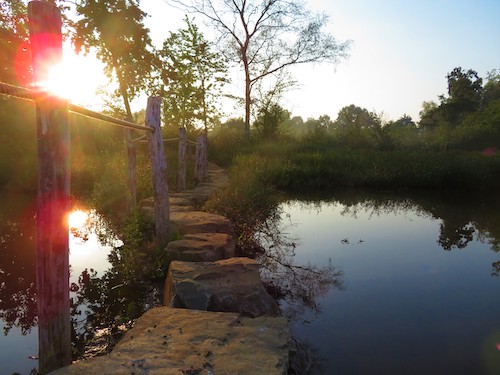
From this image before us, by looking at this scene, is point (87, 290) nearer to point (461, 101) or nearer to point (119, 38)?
point (119, 38)

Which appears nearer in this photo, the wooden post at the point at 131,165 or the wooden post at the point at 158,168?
the wooden post at the point at 158,168

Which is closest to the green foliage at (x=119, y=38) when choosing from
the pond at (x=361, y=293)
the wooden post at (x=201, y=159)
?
the wooden post at (x=201, y=159)

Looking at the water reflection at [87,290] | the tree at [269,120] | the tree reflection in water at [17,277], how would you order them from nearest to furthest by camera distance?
the water reflection at [87,290], the tree reflection in water at [17,277], the tree at [269,120]

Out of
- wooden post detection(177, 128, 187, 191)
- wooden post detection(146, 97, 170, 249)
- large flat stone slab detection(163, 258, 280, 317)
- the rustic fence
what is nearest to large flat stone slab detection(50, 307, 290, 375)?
the rustic fence

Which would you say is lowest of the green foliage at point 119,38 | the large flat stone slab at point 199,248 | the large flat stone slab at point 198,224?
the large flat stone slab at point 199,248

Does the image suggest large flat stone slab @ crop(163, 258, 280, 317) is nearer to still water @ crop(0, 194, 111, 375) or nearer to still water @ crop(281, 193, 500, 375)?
still water @ crop(281, 193, 500, 375)

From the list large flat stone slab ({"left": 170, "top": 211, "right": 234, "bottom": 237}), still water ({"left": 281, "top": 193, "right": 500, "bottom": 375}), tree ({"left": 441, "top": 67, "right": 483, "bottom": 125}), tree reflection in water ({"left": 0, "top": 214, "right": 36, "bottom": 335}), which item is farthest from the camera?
tree ({"left": 441, "top": 67, "right": 483, "bottom": 125})

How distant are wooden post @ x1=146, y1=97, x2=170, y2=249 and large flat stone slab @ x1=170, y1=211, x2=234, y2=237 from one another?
15.9 inches

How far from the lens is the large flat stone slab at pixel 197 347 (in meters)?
2.18

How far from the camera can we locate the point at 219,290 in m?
3.57

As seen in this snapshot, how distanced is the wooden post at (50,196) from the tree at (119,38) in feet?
22.3

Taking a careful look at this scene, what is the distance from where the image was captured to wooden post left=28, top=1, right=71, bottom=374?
214 cm

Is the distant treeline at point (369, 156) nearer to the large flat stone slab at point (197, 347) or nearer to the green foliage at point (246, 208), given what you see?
the green foliage at point (246, 208)

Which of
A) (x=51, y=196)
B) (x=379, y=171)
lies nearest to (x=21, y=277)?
(x=51, y=196)
